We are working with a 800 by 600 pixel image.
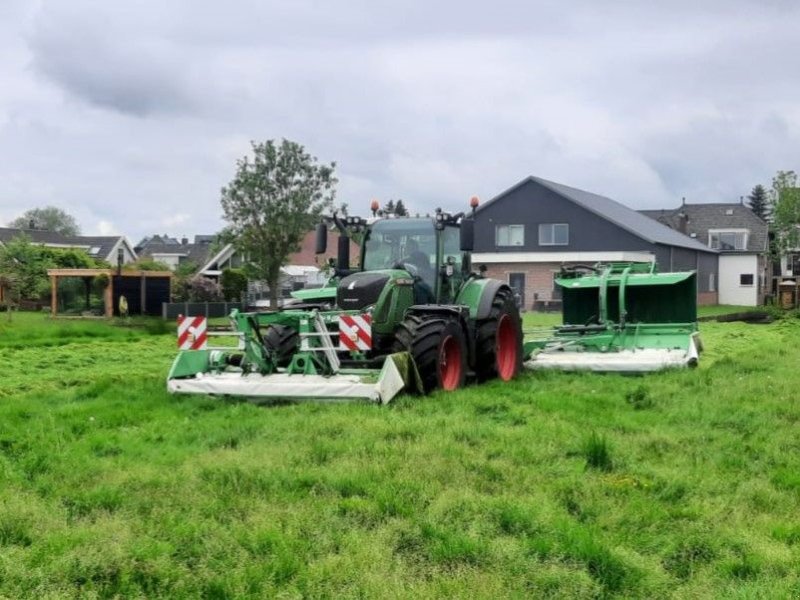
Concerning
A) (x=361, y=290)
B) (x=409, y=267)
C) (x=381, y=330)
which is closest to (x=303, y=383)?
(x=381, y=330)

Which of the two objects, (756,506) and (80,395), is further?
(80,395)

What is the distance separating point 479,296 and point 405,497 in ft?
21.3

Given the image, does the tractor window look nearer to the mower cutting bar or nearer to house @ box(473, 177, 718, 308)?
the mower cutting bar

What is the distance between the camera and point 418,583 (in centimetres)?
431

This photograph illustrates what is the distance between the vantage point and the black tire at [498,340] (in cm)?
1158

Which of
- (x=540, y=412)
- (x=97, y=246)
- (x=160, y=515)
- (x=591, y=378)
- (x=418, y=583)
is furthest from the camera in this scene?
(x=97, y=246)

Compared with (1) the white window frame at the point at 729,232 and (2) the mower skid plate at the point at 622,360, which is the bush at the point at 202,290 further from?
(1) the white window frame at the point at 729,232

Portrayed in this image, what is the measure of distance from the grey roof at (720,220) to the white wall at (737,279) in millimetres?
1079

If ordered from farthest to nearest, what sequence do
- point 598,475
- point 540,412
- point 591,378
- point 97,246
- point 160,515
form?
point 97,246 → point 591,378 → point 540,412 → point 598,475 → point 160,515

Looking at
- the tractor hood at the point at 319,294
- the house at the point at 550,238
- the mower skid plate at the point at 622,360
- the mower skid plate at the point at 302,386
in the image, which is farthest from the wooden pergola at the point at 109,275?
the mower skid plate at the point at 302,386

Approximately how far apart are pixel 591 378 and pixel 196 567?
8.26 meters

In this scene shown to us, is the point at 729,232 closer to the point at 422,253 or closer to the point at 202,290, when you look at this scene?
the point at 202,290

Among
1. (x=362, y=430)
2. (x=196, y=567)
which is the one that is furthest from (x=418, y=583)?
(x=362, y=430)

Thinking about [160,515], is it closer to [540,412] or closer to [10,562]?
[10,562]
